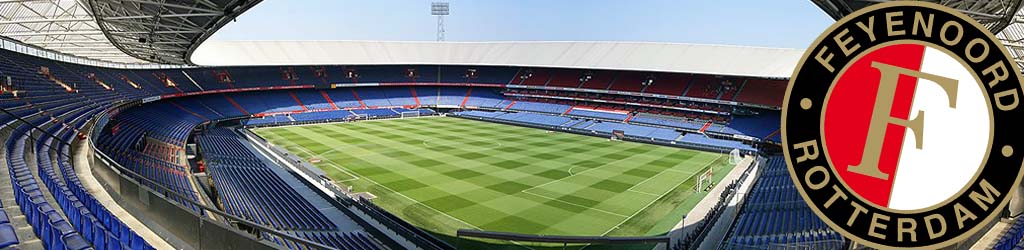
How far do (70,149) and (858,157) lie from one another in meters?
17.1

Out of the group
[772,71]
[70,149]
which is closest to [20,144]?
[70,149]

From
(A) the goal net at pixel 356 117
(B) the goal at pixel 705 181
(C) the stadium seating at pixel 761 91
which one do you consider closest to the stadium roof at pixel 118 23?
(B) the goal at pixel 705 181

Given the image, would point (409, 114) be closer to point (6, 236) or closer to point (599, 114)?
point (599, 114)

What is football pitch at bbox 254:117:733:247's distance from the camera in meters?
18.4

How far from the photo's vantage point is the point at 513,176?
2545cm

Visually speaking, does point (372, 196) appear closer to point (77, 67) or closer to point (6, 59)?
→ point (6, 59)

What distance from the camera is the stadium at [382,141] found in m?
11.3

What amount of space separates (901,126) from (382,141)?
35.3m

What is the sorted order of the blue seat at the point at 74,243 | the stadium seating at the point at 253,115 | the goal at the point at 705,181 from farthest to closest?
the goal at the point at 705,181
the stadium seating at the point at 253,115
the blue seat at the point at 74,243

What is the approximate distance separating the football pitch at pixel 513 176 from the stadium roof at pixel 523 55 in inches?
407

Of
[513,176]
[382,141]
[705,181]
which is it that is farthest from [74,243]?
[382,141]

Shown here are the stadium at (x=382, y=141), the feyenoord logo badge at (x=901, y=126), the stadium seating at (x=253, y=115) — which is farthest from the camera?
the stadium at (x=382, y=141)

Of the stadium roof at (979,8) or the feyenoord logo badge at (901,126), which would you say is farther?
the stadium roof at (979,8)

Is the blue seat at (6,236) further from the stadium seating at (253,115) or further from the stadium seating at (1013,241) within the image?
the stadium seating at (1013,241)
